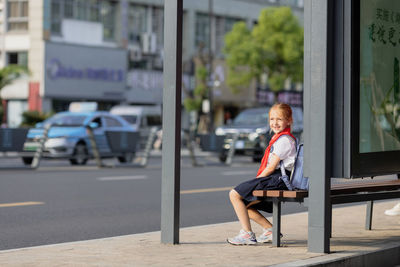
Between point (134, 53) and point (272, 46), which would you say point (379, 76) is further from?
point (134, 53)

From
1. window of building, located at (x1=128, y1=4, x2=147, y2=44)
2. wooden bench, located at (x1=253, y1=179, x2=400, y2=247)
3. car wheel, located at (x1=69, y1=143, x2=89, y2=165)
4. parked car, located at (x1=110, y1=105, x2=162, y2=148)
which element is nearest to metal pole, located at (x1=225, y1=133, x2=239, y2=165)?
car wheel, located at (x1=69, y1=143, x2=89, y2=165)

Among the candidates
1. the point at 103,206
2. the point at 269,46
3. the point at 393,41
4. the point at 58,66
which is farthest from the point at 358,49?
the point at 269,46

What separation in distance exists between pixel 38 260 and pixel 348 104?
2.70 metres

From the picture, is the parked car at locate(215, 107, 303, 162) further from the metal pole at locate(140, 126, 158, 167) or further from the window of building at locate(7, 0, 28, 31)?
the window of building at locate(7, 0, 28, 31)

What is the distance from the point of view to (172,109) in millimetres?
7172

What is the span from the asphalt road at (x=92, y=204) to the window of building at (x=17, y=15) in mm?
30683

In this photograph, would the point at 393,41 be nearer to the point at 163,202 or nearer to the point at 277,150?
the point at 277,150

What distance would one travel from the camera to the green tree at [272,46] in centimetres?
5447

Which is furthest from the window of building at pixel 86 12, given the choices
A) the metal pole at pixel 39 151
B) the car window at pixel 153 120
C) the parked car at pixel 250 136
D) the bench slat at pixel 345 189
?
the bench slat at pixel 345 189

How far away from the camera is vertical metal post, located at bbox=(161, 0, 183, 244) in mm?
7152

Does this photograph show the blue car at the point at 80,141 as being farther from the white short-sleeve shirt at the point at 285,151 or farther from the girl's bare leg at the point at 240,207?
the white short-sleeve shirt at the point at 285,151

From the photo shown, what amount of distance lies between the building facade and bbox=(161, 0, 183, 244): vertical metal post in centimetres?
3855

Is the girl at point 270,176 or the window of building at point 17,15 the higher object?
the window of building at point 17,15

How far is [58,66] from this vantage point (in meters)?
49.2
